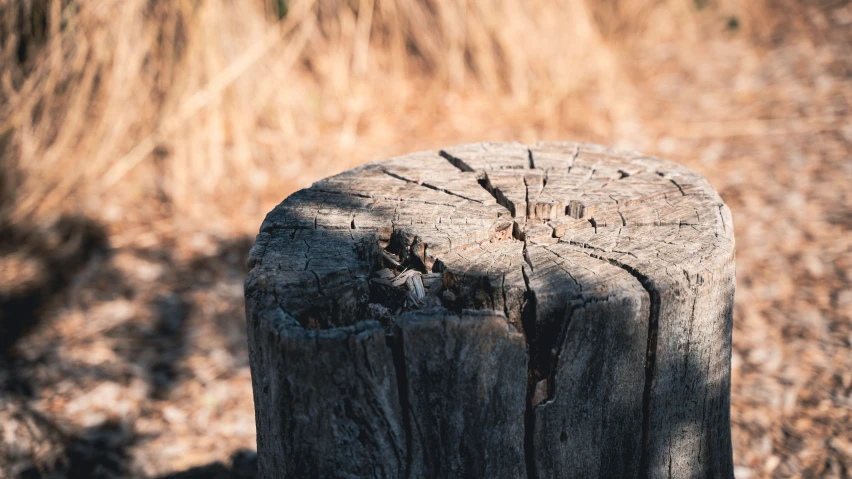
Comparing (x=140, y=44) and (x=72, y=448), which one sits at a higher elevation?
(x=140, y=44)

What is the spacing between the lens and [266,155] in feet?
15.8

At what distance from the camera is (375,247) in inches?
62.7

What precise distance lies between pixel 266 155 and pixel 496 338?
12.5 feet

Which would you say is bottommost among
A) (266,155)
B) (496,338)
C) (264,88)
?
(496,338)

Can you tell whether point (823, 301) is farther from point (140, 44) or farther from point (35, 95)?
point (35, 95)

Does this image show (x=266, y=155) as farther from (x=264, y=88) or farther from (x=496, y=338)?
(x=496, y=338)

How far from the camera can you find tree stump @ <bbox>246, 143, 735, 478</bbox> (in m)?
1.30

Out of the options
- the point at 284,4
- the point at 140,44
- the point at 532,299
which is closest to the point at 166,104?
the point at 140,44

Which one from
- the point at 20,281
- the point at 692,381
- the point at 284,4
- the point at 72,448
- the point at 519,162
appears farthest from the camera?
the point at 284,4

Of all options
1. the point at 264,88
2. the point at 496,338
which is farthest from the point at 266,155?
the point at 496,338

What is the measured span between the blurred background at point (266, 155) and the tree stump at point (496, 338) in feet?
4.48

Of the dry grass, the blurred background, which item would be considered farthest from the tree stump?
the dry grass

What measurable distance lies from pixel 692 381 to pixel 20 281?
343cm

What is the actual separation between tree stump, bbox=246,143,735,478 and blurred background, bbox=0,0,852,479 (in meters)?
1.37
